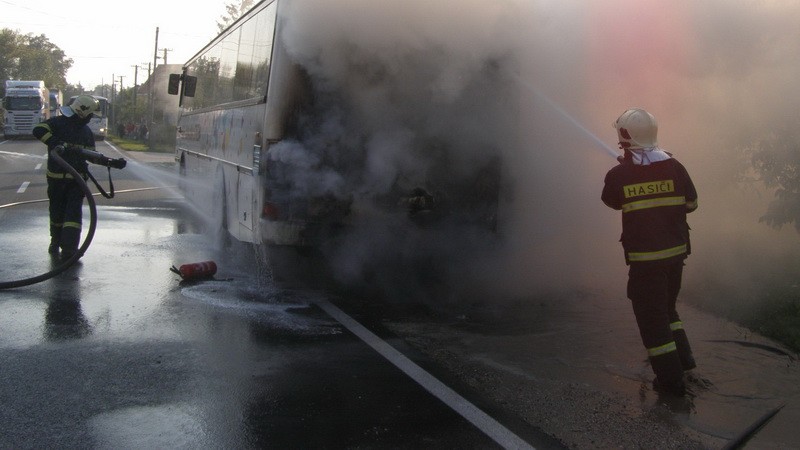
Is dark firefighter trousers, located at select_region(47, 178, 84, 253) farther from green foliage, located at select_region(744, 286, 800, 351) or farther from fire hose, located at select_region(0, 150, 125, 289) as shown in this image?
green foliage, located at select_region(744, 286, 800, 351)

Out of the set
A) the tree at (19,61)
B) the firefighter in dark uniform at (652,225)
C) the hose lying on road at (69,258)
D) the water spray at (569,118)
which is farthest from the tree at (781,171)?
the tree at (19,61)

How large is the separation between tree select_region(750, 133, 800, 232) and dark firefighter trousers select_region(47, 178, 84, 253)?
267 inches

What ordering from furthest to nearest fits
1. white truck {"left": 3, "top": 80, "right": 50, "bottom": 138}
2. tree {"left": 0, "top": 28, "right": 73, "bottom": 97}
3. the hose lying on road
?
tree {"left": 0, "top": 28, "right": 73, "bottom": 97} → white truck {"left": 3, "top": 80, "right": 50, "bottom": 138} → the hose lying on road

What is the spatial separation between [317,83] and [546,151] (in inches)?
95.4

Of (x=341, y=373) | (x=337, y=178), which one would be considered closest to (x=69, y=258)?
(x=337, y=178)

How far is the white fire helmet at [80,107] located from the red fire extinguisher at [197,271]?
6.76ft

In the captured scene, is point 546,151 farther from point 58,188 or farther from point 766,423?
point 58,188

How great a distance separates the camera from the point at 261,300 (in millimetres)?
6770

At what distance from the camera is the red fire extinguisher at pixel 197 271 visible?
7492mm

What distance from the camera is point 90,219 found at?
24.7 ft

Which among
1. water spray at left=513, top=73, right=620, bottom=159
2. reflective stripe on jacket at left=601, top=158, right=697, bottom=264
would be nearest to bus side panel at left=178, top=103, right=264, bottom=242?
water spray at left=513, top=73, right=620, bottom=159

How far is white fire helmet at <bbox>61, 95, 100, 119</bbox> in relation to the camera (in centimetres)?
812

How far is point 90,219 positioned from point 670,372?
5.63m

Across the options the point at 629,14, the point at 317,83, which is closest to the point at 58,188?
the point at 317,83
